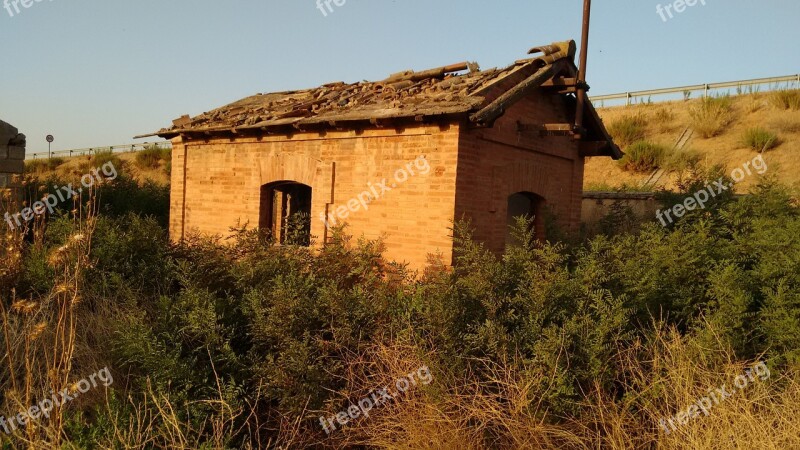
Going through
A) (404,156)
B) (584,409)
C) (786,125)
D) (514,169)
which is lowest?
(584,409)

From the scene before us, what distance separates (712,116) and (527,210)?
17.4 metres

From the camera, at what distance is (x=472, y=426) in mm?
4574

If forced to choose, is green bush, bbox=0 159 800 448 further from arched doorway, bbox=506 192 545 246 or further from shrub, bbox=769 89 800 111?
shrub, bbox=769 89 800 111

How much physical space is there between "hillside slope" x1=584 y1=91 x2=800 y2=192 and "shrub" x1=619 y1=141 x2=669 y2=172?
1.20ft

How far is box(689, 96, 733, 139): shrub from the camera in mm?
23203

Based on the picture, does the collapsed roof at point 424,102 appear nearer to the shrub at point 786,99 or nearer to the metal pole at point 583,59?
the metal pole at point 583,59

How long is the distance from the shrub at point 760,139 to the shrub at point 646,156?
9.35ft

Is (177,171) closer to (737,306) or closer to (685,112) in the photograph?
(737,306)

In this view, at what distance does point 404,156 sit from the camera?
27.4 feet

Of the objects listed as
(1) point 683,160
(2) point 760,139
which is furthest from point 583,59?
(2) point 760,139

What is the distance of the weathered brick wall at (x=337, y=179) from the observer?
8.00m

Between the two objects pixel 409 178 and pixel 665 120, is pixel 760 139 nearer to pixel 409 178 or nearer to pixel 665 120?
pixel 665 120

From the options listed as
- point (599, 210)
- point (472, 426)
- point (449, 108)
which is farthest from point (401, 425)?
point (599, 210)

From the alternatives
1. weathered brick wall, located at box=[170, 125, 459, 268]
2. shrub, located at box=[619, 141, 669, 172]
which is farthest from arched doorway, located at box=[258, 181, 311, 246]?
shrub, located at box=[619, 141, 669, 172]
